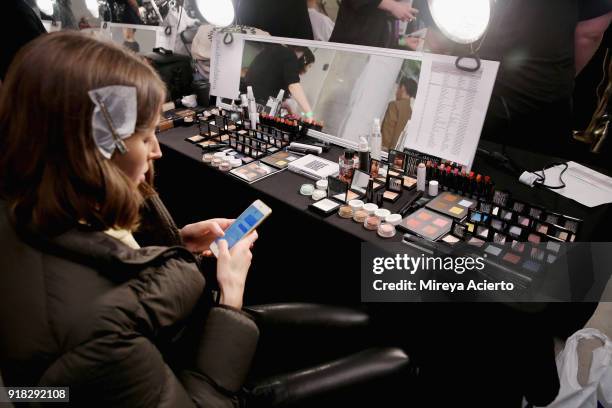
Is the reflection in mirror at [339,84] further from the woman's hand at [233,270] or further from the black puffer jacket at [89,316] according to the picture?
the black puffer jacket at [89,316]

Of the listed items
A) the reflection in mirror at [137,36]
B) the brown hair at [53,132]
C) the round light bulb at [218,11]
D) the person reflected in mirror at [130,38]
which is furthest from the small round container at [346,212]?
the person reflected in mirror at [130,38]

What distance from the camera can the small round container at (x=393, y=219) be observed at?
4.60 feet

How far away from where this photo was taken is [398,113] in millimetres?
1878

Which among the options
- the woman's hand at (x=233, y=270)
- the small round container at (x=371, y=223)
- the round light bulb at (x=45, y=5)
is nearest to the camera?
the woman's hand at (x=233, y=270)

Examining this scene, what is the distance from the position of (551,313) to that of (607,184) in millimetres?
780

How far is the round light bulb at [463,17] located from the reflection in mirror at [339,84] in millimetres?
311

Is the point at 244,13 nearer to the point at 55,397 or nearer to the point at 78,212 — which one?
the point at 78,212

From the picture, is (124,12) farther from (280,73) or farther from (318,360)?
(318,360)

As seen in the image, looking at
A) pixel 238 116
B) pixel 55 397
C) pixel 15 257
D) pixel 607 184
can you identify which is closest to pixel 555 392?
pixel 607 184

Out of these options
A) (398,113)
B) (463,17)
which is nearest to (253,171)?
(398,113)

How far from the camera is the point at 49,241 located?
691 mm

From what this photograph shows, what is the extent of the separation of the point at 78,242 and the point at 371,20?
2.01 m

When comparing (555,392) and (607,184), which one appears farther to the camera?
(607,184)

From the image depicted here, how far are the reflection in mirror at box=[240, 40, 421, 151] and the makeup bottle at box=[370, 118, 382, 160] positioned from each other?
100mm
